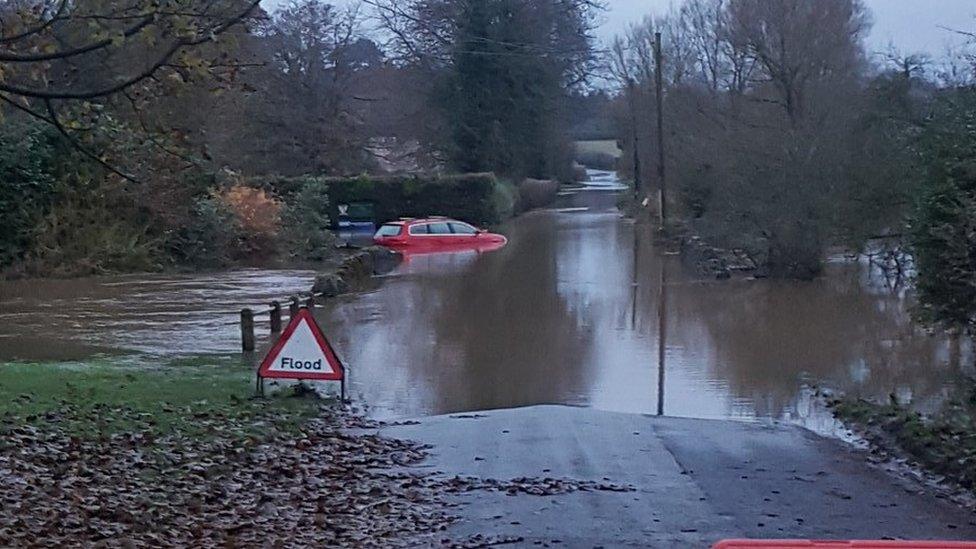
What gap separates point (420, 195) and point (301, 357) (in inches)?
1631

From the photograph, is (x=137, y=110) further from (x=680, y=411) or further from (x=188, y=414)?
(x=680, y=411)

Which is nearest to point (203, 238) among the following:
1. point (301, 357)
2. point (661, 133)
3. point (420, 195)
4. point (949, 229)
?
point (420, 195)

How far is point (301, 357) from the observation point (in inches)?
557

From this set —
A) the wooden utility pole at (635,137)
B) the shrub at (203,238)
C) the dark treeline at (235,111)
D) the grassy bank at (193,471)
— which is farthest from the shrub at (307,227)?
the grassy bank at (193,471)

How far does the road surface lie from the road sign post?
1.14 m

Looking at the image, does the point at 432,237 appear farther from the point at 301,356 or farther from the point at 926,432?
the point at 926,432

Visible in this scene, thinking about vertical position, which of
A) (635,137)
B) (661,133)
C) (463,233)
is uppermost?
(635,137)

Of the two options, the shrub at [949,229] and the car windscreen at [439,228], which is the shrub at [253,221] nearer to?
the car windscreen at [439,228]

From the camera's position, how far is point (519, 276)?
111 ft

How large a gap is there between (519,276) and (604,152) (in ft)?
274

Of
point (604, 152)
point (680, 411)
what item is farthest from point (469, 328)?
point (604, 152)

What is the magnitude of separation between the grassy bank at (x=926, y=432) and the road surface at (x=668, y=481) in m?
0.46

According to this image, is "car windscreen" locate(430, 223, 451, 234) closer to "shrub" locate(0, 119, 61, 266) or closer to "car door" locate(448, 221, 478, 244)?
"car door" locate(448, 221, 478, 244)

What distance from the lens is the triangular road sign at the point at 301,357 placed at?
14.1m
